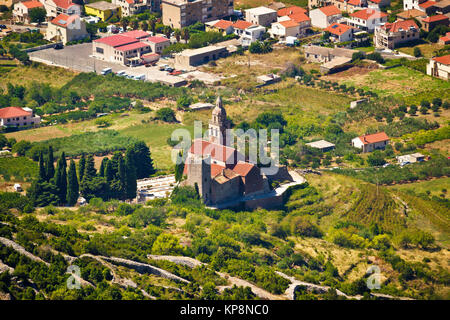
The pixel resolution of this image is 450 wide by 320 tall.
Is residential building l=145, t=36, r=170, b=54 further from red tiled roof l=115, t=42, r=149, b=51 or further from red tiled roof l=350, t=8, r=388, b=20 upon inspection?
red tiled roof l=350, t=8, r=388, b=20

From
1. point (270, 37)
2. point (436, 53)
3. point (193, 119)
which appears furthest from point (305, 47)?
point (193, 119)

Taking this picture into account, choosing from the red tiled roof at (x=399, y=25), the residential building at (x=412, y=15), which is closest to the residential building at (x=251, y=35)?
the red tiled roof at (x=399, y=25)

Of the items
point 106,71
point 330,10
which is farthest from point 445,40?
point 106,71

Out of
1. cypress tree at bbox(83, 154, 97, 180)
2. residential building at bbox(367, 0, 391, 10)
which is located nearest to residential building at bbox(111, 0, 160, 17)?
residential building at bbox(367, 0, 391, 10)

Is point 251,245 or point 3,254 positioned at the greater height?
point 3,254

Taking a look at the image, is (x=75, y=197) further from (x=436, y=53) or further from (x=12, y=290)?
(x=436, y=53)

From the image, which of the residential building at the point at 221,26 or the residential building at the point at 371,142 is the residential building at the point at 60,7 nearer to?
the residential building at the point at 221,26

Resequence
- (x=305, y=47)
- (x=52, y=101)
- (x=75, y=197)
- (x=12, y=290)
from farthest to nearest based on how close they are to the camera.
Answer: (x=305, y=47)
(x=52, y=101)
(x=75, y=197)
(x=12, y=290)
